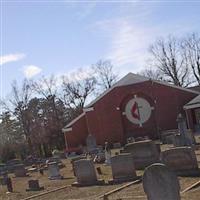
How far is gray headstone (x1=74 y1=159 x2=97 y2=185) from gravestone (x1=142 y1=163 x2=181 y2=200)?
8.89 meters

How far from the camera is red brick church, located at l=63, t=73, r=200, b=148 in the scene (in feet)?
162

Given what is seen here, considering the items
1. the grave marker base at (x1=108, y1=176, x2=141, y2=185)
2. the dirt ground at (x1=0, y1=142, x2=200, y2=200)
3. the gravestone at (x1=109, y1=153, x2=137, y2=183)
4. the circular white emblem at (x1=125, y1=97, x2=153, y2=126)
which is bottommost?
the dirt ground at (x1=0, y1=142, x2=200, y2=200)

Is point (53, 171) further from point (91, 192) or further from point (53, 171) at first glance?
point (91, 192)

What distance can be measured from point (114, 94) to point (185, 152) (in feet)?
108

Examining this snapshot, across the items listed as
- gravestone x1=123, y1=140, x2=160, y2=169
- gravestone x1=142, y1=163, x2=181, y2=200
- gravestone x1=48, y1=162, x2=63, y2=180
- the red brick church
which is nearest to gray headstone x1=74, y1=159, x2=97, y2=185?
gravestone x1=123, y1=140, x2=160, y2=169

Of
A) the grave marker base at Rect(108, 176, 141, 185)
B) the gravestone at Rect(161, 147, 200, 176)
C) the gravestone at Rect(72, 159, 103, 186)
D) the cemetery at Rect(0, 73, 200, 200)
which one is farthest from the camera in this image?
the gravestone at Rect(72, 159, 103, 186)

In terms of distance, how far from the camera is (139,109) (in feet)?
164

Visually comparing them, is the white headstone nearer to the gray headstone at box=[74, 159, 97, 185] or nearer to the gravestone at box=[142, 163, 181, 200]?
the gray headstone at box=[74, 159, 97, 185]

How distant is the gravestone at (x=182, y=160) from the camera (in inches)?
701

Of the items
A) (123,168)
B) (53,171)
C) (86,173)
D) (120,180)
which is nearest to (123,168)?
(123,168)

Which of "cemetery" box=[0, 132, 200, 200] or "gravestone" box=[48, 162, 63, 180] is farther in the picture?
"gravestone" box=[48, 162, 63, 180]

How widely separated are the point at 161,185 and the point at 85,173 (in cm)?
941

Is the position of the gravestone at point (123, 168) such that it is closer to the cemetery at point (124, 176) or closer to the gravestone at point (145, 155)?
the cemetery at point (124, 176)

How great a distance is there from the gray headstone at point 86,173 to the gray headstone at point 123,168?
85 centimetres
